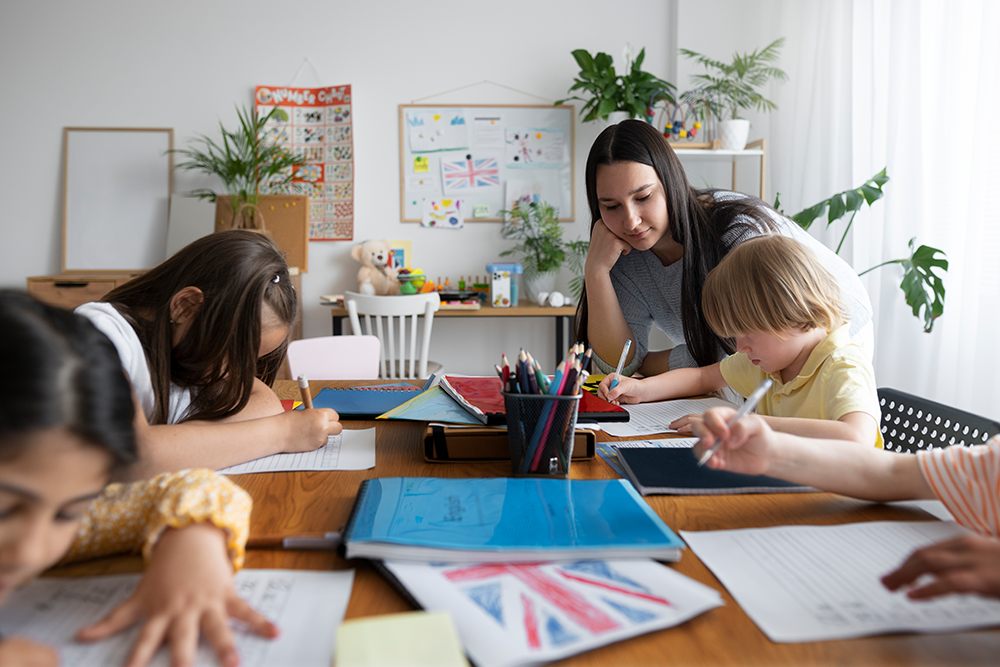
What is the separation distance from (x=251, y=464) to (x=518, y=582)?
1.74 ft

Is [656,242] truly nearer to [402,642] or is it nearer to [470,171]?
[402,642]

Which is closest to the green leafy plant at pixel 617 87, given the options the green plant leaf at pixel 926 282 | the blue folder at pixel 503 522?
the green plant leaf at pixel 926 282

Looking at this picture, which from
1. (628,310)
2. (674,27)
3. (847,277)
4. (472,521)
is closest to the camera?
(472,521)

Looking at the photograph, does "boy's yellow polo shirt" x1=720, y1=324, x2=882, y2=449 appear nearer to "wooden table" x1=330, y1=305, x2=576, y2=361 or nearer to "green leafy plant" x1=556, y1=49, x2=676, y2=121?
"wooden table" x1=330, y1=305, x2=576, y2=361

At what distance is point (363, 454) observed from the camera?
1107 millimetres

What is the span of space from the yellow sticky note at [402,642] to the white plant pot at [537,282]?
11.6 feet

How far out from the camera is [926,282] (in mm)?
2514

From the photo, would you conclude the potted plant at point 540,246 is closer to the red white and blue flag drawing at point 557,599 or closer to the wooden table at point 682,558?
the wooden table at point 682,558

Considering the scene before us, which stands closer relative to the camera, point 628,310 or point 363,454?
point 363,454

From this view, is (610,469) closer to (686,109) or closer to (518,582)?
(518,582)

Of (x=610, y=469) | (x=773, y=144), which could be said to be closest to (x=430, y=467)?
(x=610, y=469)

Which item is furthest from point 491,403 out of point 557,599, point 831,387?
point 557,599

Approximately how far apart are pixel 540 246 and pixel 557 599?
353 cm

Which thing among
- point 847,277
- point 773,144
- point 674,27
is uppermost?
point 674,27
